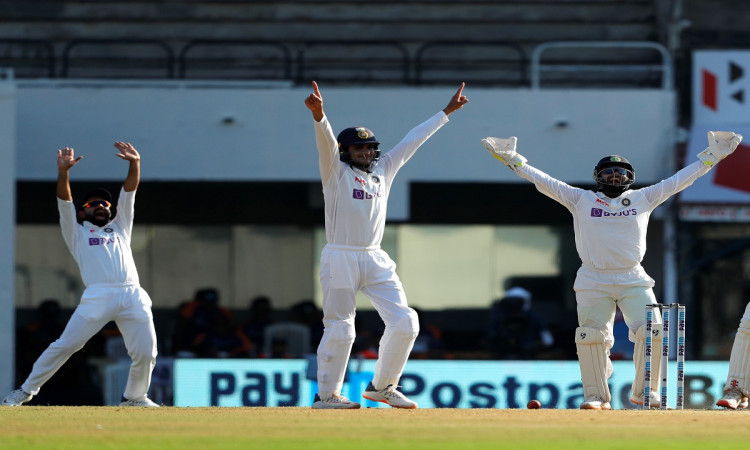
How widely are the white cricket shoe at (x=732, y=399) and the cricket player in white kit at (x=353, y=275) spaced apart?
2170mm

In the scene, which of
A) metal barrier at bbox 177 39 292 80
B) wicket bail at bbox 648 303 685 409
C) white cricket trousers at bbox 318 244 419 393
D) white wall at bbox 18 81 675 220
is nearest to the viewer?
white cricket trousers at bbox 318 244 419 393

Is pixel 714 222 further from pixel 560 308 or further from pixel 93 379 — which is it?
pixel 93 379

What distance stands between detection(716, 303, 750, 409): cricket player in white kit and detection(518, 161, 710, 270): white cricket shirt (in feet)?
2.73

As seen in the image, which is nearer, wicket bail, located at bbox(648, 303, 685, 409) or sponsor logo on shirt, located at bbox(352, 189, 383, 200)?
sponsor logo on shirt, located at bbox(352, 189, 383, 200)

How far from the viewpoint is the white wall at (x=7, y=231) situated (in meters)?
14.7

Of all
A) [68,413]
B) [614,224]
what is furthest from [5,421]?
[614,224]

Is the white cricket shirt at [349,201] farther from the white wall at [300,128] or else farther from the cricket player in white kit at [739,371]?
the white wall at [300,128]

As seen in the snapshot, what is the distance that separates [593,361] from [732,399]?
97 centimetres

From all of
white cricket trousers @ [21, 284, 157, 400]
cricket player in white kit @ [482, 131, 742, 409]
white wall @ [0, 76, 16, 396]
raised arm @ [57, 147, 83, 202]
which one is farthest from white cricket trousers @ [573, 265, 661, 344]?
white wall @ [0, 76, 16, 396]

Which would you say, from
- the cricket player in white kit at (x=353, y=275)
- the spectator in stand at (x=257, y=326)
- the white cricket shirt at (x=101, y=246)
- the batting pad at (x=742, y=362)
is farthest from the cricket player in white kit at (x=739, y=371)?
the spectator in stand at (x=257, y=326)

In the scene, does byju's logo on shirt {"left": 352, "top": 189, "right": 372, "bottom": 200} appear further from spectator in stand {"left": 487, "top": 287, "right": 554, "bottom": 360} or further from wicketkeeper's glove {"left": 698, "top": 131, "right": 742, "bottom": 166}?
spectator in stand {"left": 487, "top": 287, "right": 554, "bottom": 360}

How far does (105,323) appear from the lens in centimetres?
1030

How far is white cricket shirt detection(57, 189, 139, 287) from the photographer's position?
10297mm

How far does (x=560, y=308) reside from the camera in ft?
61.3
